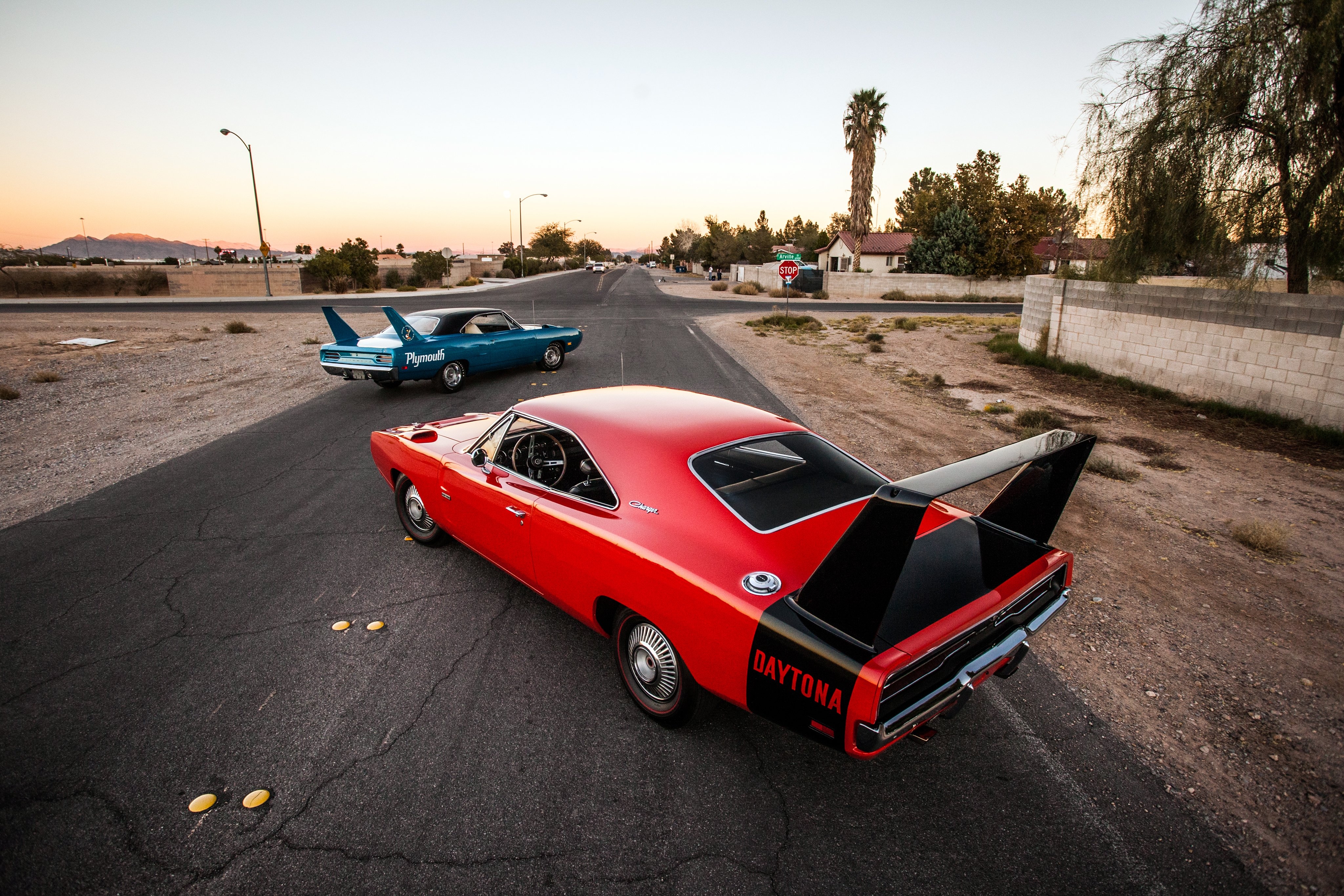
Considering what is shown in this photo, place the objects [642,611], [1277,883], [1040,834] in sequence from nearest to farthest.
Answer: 1. [1277,883]
2. [1040,834]
3. [642,611]

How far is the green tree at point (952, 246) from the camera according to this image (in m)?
40.9

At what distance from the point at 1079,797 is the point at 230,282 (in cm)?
4773

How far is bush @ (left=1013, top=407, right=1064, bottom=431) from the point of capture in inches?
363

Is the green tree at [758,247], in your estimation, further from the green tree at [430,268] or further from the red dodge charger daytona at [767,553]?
the red dodge charger daytona at [767,553]

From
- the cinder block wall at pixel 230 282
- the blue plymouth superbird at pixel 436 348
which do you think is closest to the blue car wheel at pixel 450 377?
the blue plymouth superbird at pixel 436 348

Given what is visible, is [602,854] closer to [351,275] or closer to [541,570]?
[541,570]

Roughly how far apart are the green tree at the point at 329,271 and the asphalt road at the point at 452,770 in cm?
4004

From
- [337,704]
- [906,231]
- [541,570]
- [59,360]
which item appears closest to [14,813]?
[337,704]

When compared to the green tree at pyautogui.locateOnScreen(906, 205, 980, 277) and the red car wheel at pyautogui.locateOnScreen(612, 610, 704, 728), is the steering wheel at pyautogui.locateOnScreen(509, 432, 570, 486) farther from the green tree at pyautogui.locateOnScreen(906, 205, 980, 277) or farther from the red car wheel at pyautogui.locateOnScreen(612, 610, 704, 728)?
the green tree at pyautogui.locateOnScreen(906, 205, 980, 277)

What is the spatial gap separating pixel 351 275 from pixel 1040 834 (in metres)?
47.0

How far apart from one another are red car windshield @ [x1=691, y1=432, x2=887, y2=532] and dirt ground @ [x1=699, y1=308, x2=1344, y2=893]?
1683 millimetres

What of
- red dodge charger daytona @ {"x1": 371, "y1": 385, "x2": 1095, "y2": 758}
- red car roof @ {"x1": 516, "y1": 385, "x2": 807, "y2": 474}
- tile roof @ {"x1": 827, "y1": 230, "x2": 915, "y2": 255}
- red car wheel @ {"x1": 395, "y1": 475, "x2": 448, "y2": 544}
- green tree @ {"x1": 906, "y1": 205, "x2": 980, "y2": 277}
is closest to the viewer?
red dodge charger daytona @ {"x1": 371, "y1": 385, "x2": 1095, "y2": 758}

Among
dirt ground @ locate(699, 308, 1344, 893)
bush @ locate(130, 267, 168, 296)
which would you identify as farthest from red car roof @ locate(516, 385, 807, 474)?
bush @ locate(130, 267, 168, 296)

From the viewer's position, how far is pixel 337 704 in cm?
342
